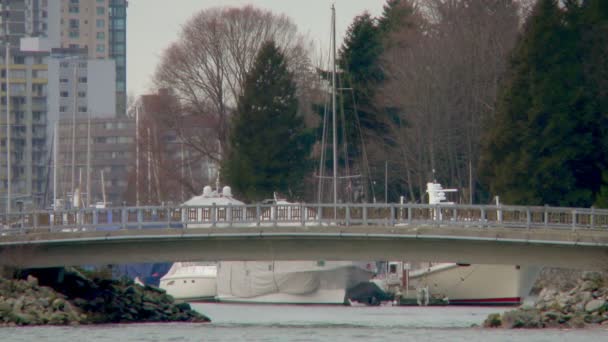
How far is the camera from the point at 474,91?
313ft

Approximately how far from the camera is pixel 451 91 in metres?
96.0

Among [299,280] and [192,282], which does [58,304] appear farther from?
[192,282]

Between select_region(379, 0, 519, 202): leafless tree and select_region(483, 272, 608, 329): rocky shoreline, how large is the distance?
3822 cm

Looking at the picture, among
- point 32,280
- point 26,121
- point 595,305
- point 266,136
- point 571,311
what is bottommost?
point 571,311

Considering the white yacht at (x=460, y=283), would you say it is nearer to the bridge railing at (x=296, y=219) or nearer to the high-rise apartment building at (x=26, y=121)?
the bridge railing at (x=296, y=219)

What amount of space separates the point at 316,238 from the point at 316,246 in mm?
896

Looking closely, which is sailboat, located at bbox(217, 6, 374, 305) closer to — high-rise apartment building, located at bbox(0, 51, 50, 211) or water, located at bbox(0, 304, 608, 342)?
water, located at bbox(0, 304, 608, 342)

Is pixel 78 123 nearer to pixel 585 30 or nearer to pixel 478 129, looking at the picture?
pixel 478 129

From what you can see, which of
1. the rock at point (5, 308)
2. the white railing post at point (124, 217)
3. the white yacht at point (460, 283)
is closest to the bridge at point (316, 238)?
the white railing post at point (124, 217)

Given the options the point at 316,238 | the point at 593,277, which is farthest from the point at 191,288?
the point at 593,277

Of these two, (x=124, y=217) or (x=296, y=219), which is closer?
(x=124, y=217)

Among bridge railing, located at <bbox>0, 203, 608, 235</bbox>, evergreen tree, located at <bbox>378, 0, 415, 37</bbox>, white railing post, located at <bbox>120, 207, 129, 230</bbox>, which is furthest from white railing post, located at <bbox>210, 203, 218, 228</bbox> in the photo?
evergreen tree, located at <bbox>378, 0, 415, 37</bbox>

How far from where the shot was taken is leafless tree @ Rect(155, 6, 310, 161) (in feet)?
346

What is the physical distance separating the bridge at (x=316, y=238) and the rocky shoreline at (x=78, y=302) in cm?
174
